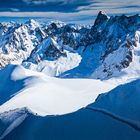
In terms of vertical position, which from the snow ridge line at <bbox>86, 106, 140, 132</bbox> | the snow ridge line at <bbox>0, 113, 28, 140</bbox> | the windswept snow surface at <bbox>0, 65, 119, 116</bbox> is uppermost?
the snow ridge line at <bbox>86, 106, 140, 132</bbox>

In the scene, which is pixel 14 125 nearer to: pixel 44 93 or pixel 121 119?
pixel 121 119

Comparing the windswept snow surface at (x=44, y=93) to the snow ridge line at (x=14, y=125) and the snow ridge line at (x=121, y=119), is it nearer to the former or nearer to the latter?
the snow ridge line at (x=14, y=125)

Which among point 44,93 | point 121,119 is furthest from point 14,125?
point 44,93

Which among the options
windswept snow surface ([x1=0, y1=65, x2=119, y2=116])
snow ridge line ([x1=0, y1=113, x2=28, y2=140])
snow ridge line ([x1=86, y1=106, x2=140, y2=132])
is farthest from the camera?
windswept snow surface ([x1=0, y1=65, x2=119, y2=116])

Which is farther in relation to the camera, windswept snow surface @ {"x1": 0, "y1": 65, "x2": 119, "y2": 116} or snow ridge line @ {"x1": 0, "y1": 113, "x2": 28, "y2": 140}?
windswept snow surface @ {"x1": 0, "y1": 65, "x2": 119, "y2": 116}

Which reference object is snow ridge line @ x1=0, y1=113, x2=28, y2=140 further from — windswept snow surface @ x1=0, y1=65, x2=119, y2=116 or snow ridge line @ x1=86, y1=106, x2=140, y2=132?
snow ridge line @ x1=86, y1=106, x2=140, y2=132

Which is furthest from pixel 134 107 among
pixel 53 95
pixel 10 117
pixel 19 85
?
pixel 19 85

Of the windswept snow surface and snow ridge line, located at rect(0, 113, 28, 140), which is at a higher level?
snow ridge line, located at rect(0, 113, 28, 140)

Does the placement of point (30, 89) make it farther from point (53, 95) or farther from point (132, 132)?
point (132, 132)

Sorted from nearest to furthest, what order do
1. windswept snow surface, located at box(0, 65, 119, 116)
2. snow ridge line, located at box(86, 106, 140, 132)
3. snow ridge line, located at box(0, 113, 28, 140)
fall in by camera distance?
1. snow ridge line, located at box(86, 106, 140, 132)
2. snow ridge line, located at box(0, 113, 28, 140)
3. windswept snow surface, located at box(0, 65, 119, 116)

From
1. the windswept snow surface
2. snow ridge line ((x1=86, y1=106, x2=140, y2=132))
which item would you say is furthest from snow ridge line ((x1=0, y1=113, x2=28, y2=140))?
snow ridge line ((x1=86, y1=106, x2=140, y2=132))

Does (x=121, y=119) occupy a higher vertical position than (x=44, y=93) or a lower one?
higher
